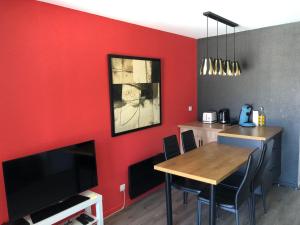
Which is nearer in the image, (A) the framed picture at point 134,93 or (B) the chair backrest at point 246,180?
(B) the chair backrest at point 246,180

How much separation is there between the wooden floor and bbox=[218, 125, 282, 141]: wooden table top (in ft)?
2.90

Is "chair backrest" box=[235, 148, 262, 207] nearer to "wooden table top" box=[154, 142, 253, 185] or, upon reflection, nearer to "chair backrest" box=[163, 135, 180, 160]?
"wooden table top" box=[154, 142, 253, 185]

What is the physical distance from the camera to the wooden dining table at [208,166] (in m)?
2.13

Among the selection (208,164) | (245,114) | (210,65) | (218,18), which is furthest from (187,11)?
(245,114)

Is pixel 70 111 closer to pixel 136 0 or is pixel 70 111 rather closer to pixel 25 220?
pixel 25 220

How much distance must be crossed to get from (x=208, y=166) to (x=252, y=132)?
4.30ft

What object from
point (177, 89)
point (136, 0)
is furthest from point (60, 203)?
point (177, 89)

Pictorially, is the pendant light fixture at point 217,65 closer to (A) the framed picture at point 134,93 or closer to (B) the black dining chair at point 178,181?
(A) the framed picture at point 134,93

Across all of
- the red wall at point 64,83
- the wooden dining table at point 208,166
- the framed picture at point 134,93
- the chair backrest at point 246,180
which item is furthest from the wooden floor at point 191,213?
the framed picture at point 134,93

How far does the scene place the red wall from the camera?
2070 millimetres

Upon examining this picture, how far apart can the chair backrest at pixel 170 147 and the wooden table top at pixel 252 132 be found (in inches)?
29.1

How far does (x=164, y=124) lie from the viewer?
12.4 ft

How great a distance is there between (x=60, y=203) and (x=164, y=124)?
1946 mm

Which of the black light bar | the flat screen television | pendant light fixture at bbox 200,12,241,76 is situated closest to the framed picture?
the flat screen television
